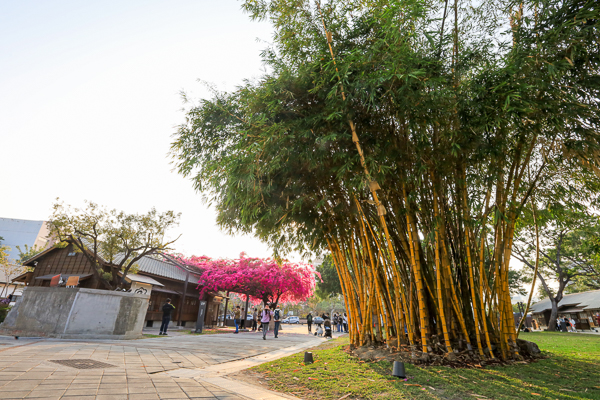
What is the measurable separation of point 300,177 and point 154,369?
307 centimetres

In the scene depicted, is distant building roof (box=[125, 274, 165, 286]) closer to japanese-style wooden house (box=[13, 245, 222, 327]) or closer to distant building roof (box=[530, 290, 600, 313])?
japanese-style wooden house (box=[13, 245, 222, 327])

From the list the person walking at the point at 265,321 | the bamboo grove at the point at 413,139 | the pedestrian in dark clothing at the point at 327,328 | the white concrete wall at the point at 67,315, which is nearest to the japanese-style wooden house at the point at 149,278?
the white concrete wall at the point at 67,315

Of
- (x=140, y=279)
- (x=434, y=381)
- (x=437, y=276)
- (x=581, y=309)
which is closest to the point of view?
(x=434, y=381)

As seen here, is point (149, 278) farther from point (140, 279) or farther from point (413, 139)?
point (413, 139)

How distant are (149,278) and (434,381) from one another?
12417mm

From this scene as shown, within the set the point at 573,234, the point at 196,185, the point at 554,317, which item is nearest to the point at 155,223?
the point at 196,185

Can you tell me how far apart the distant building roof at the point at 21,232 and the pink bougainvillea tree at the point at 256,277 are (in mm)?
30258

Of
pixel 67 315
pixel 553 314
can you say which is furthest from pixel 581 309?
pixel 67 315

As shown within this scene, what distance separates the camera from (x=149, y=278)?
12805mm

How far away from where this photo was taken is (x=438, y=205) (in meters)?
4.37

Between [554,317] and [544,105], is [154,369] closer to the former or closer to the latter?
[544,105]

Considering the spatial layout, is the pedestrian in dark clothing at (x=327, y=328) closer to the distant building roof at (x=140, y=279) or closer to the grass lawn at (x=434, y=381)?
the distant building roof at (x=140, y=279)

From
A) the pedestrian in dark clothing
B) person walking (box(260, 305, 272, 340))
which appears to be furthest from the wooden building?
person walking (box(260, 305, 272, 340))

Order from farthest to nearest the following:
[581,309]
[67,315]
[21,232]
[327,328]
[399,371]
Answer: [21,232]
[581,309]
[327,328]
[67,315]
[399,371]
